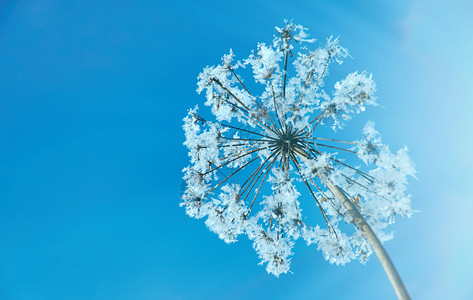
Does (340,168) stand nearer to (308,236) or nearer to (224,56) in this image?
(308,236)

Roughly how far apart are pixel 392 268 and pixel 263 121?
4594 millimetres

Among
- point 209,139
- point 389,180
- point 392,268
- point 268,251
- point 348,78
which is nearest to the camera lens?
point 392,268

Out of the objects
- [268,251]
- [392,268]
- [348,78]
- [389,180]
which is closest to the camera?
[392,268]

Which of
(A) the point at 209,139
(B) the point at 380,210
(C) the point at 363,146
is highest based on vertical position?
(A) the point at 209,139

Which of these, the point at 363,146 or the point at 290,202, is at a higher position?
the point at 363,146

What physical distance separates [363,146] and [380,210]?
5.59 ft

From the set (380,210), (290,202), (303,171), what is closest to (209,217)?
(290,202)

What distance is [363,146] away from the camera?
674 cm

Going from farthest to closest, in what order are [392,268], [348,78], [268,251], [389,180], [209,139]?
[209,139], [268,251], [348,78], [389,180], [392,268]

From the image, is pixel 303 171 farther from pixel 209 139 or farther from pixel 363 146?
pixel 209 139

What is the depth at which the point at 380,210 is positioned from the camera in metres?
6.79

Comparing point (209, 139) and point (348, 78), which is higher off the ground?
point (209, 139)

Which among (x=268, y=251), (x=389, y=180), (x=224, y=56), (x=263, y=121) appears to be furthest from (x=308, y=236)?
(x=224, y=56)

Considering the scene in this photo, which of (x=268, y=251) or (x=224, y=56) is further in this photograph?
(x=224, y=56)
